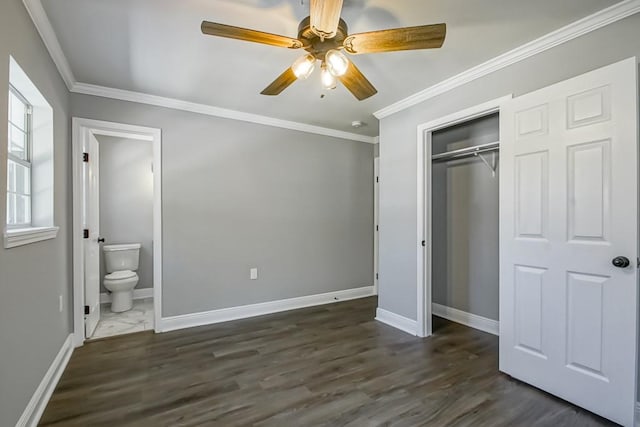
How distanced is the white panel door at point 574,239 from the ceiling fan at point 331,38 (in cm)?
106

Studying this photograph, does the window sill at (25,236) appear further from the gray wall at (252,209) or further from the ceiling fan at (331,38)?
the ceiling fan at (331,38)

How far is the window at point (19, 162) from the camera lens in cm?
193

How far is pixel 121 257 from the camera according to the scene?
407 centimetres

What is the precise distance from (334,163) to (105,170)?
314 cm

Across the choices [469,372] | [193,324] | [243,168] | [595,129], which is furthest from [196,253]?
[595,129]

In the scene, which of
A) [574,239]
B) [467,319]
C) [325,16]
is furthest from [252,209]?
[574,239]

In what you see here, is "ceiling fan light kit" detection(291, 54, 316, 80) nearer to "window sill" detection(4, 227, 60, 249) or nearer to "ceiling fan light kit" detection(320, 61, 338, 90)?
"ceiling fan light kit" detection(320, 61, 338, 90)

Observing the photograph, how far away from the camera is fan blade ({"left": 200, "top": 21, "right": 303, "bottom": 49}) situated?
4.97 feet

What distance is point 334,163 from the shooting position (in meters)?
4.33

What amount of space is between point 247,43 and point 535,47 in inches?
79.6

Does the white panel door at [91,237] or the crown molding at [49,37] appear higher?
the crown molding at [49,37]

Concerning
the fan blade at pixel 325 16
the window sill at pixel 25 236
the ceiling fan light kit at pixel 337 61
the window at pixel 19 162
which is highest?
the fan blade at pixel 325 16

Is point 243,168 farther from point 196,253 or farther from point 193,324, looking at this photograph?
point 193,324

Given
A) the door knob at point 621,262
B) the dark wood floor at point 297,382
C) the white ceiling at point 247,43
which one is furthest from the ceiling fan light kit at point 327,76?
the dark wood floor at point 297,382
